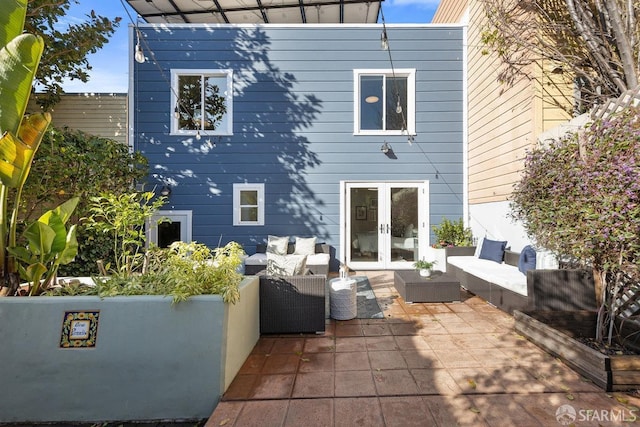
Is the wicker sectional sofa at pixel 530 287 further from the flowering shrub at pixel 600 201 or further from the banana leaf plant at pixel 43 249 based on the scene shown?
the banana leaf plant at pixel 43 249

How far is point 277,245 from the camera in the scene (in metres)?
6.85

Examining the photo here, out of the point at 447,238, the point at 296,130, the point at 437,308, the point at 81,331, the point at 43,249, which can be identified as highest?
the point at 296,130

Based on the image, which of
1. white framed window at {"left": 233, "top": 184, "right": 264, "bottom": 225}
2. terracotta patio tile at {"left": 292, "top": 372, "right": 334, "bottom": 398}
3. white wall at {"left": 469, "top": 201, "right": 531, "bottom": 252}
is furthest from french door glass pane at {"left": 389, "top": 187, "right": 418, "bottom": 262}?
terracotta patio tile at {"left": 292, "top": 372, "right": 334, "bottom": 398}

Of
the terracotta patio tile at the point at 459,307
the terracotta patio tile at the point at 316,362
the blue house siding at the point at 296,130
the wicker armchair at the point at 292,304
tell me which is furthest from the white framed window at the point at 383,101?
the terracotta patio tile at the point at 316,362

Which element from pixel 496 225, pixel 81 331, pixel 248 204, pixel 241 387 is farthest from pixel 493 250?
pixel 81 331

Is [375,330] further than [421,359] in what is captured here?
Yes

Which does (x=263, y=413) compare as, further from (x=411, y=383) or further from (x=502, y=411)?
(x=502, y=411)

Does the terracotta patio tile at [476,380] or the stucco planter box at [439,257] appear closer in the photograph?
the terracotta patio tile at [476,380]

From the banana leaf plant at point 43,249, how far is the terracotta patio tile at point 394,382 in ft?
9.96

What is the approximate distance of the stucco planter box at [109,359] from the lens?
2258 millimetres

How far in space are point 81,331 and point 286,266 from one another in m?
2.19

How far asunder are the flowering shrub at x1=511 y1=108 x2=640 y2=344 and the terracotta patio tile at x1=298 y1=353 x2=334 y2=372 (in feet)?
8.31

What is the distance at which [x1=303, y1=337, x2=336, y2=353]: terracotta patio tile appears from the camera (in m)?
3.19

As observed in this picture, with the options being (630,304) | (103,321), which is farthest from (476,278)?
(103,321)
